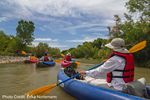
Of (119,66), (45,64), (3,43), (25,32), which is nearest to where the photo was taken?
(119,66)

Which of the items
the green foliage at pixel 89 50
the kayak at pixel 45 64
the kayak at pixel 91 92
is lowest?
the kayak at pixel 91 92

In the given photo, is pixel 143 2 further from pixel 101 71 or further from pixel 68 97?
pixel 101 71

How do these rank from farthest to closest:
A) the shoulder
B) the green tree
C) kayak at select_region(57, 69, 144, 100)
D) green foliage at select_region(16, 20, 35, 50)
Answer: green foliage at select_region(16, 20, 35, 50) → the green tree → the shoulder → kayak at select_region(57, 69, 144, 100)

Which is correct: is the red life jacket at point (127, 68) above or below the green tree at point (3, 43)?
below

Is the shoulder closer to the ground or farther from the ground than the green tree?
closer to the ground

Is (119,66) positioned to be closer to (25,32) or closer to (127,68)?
(127,68)

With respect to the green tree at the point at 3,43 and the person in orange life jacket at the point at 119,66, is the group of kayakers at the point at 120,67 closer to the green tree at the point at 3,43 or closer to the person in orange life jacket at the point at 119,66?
the person in orange life jacket at the point at 119,66

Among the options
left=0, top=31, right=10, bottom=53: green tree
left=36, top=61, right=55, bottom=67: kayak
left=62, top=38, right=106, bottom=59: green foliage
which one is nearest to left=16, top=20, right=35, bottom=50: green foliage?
left=0, top=31, right=10, bottom=53: green tree

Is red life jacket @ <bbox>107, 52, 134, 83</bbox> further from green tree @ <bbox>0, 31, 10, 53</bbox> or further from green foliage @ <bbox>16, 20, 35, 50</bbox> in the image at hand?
green foliage @ <bbox>16, 20, 35, 50</bbox>

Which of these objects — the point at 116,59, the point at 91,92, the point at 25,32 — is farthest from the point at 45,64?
the point at 25,32

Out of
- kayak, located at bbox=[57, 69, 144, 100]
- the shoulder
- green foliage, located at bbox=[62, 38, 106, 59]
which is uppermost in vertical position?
green foliage, located at bbox=[62, 38, 106, 59]

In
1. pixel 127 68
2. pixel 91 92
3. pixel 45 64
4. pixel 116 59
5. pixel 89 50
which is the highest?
pixel 89 50

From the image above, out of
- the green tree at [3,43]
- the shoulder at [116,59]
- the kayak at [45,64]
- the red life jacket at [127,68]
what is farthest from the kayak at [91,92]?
the green tree at [3,43]

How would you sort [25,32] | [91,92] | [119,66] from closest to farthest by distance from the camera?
[119,66] → [91,92] → [25,32]
